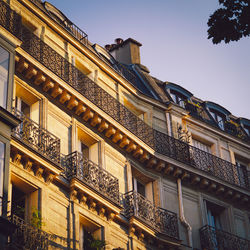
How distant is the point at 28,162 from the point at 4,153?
6.63 feet

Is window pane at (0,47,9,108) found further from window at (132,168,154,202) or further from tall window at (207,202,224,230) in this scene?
tall window at (207,202,224,230)

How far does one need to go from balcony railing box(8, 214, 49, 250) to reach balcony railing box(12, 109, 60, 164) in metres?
2.12

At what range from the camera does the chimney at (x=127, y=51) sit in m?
28.8

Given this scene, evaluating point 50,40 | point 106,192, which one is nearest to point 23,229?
point 106,192

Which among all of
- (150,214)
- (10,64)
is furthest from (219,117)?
(10,64)

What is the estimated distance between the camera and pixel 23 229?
16.7 meters

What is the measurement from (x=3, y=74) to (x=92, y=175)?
14.0ft

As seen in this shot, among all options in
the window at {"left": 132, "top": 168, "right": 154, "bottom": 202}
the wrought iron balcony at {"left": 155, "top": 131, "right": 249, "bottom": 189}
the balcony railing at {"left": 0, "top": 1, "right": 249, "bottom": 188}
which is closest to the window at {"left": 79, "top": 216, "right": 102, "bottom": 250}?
the window at {"left": 132, "top": 168, "right": 154, "bottom": 202}

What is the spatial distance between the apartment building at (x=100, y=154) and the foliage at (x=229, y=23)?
16.6 feet

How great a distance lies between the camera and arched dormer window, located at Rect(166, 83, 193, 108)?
89.9 feet

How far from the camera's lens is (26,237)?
16688mm

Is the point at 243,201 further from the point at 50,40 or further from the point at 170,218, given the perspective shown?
the point at 50,40

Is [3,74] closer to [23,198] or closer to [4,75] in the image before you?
[4,75]

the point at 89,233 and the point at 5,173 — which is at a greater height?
the point at 89,233
